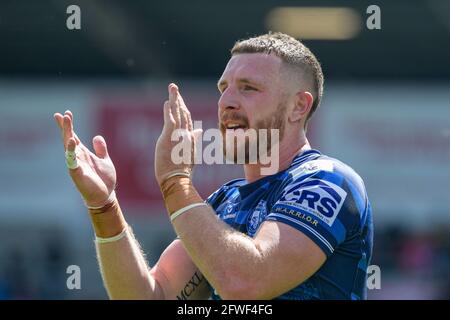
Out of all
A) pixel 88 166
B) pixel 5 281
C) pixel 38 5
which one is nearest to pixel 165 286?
pixel 88 166

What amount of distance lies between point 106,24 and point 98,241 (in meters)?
13.1

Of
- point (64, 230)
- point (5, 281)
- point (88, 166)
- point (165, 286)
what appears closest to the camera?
point (88, 166)

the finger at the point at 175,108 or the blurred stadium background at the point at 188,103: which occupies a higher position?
the finger at the point at 175,108

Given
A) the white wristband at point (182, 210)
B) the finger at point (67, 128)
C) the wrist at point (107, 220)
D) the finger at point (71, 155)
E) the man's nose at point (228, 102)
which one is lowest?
the wrist at point (107, 220)

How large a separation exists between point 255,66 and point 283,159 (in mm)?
470

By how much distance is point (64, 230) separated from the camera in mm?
16406

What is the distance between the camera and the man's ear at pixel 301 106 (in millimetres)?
4984

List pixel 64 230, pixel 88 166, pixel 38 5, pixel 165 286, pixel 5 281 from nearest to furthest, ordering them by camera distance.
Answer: pixel 88 166 < pixel 165 286 < pixel 5 281 < pixel 64 230 < pixel 38 5

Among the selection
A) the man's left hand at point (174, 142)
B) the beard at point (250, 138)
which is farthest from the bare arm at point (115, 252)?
the beard at point (250, 138)

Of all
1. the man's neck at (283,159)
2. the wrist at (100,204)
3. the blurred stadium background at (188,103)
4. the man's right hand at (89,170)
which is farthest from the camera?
the blurred stadium background at (188,103)

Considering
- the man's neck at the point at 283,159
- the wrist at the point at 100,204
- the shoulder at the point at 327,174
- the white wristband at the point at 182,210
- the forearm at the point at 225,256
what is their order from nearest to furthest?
the forearm at the point at 225,256 < the white wristband at the point at 182,210 < the shoulder at the point at 327,174 < the wrist at the point at 100,204 < the man's neck at the point at 283,159

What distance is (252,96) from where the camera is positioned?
15.9ft

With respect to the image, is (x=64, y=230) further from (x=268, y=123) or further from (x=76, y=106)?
(x=268, y=123)

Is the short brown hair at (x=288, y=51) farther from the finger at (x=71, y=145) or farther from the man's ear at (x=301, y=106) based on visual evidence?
the finger at (x=71, y=145)
